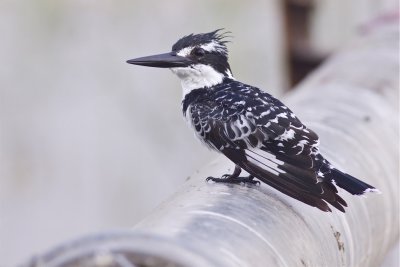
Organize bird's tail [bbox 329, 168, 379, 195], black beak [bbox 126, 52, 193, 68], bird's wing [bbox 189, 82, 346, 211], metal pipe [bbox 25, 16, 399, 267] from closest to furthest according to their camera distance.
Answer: metal pipe [bbox 25, 16, 399, 267]
bird's tail [bbox 329, 168, 379, 195]
bird's wing [bbox 189, 82, 346, 211]
black beak [bbox 126, 52, 193, 68]

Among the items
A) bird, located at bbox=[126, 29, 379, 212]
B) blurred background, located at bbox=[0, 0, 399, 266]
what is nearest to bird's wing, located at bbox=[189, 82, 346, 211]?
bird, located at bbox=[126, 29, 379, 212]

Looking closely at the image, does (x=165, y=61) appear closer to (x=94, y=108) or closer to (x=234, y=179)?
(x=234, y=179)

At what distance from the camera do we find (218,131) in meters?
4.28

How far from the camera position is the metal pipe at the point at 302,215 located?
223 cm

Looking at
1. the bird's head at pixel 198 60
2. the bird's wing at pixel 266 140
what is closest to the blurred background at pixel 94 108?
the bird's head at pixel 198 60

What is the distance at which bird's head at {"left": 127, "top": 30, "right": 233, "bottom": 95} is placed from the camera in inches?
182

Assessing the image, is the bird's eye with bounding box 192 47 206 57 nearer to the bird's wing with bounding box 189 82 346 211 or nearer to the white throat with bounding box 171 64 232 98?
the white throat with bounding box 171 64 232 98

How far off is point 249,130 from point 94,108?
274 inches

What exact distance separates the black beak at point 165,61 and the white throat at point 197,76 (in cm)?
3

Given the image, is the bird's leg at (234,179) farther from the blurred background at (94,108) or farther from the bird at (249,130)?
the blurred background at (94,108)

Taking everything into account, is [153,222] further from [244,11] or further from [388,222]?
[244,11]

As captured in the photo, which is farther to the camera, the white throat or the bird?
the white throat

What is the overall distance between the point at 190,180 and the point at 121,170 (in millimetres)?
7398

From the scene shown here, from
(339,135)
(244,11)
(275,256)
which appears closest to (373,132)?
(339,135)
